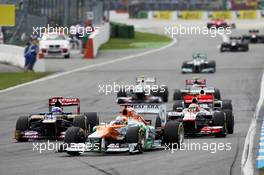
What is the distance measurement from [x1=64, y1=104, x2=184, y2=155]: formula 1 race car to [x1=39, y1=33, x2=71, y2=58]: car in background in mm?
35618

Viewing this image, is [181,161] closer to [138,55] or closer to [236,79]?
[236,79]

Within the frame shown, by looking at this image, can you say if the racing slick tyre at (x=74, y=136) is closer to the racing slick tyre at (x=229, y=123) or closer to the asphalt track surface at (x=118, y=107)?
the asphalt track surface at (x=118, y=107)

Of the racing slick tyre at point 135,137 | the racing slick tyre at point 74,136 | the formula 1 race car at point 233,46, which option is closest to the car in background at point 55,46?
the formula 1 race car at point 233,46

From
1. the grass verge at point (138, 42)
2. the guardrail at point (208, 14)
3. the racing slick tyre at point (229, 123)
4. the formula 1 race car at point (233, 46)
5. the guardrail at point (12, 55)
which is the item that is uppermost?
the racing slick tyre at point (229, 123)

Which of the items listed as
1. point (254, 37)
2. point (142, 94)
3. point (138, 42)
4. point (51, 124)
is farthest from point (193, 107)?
point (138, 42)

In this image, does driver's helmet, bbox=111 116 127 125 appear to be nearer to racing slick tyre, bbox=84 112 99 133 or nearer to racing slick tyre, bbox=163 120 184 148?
racing slick tyre, bbox=163 120 184 148

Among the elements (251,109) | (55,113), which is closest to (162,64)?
(251,109)

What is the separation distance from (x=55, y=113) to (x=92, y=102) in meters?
9.82

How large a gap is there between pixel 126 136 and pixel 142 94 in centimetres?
1171

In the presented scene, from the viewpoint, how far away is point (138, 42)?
7069cm

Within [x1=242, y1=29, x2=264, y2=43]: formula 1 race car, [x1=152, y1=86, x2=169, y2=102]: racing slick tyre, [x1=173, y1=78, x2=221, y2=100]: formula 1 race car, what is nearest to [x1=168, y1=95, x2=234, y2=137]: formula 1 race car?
[x1=173, y1=78, x2=221, y2=100]: formula 1 race car

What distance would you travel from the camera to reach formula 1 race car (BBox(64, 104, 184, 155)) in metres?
16.8

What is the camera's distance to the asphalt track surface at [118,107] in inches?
588

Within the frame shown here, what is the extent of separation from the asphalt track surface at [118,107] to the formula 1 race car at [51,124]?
40 cm
